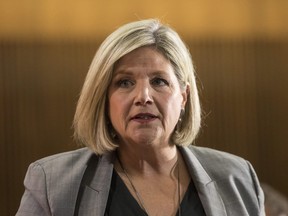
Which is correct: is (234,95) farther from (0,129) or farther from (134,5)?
(0,129)

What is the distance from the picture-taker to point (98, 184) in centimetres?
132

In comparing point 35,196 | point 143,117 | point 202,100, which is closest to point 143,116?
point 143,117

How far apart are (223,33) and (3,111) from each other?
1251 mm

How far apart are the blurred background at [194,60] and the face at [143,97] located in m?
1.42

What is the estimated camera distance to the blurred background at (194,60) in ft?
8.88

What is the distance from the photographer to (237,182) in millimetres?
1417

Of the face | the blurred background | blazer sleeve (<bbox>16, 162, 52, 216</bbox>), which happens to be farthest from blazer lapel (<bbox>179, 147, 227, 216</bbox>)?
the blurred background

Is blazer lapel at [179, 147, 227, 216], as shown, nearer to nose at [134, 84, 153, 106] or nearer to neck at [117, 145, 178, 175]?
neck at [117, 145, 178, 175]

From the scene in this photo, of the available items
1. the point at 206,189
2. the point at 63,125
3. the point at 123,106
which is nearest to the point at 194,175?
the point at 206,189

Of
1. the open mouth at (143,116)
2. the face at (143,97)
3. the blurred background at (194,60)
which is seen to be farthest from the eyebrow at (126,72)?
the blurred background at (194,60)

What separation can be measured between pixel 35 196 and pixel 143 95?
365mm

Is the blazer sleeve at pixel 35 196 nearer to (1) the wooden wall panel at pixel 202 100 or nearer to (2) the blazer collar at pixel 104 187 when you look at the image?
(2) the blazer collar at pixel 104 187

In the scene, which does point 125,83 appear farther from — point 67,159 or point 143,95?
point 67,159

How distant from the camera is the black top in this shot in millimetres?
1304
